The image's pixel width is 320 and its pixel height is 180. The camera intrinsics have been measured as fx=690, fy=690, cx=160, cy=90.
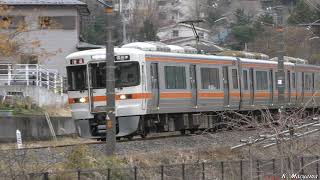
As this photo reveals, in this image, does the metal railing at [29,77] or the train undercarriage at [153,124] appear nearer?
the train undercarriage at [153,124]

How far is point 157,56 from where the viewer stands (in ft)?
75.8

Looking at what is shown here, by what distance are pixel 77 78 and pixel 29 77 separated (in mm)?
12774

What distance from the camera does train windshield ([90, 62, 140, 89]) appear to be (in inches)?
878

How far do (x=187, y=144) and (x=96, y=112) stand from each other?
3.13m

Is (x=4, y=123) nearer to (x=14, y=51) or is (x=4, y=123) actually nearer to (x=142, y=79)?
(x=14, y=51)

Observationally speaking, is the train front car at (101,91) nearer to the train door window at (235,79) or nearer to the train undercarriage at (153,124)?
the train undercarriage at (153,124)

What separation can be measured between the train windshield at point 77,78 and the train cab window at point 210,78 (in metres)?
4.92

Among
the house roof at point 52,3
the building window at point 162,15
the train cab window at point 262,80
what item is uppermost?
the building window at point 162,15

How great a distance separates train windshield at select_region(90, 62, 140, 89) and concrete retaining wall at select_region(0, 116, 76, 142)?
5123 mm

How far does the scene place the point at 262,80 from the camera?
30891 mm

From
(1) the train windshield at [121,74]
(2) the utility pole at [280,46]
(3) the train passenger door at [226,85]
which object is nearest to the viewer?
(1) the train windshield at [121,74]

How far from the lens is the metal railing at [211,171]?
14.4 m

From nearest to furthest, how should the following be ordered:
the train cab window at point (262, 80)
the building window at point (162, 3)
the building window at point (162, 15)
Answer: the train cab window at point (262, 80), the building window at point (162, 15), the building window at point (162, 3)

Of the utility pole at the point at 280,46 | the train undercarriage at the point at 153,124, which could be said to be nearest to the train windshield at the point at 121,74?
the train undercarriage at the point at 153,124
